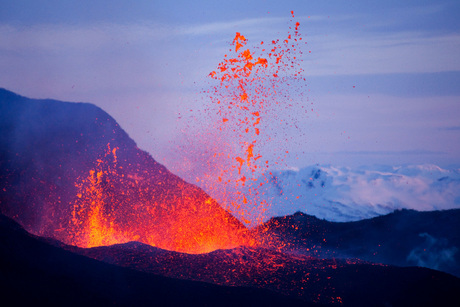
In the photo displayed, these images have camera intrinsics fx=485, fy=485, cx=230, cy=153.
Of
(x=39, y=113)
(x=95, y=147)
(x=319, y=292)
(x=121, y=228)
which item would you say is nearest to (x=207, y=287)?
(x=319, y=292)

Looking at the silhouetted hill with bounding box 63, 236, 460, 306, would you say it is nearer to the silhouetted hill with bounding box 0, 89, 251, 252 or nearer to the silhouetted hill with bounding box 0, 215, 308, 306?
the silhouetted hill with bounding box 0, 215, 308, 306

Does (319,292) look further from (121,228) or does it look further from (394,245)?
(394,245)

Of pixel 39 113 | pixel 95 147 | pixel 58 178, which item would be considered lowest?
pixel 58 178

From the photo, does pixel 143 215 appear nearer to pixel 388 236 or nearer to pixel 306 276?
pixel 306 276

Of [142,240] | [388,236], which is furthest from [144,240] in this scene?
[388,236]

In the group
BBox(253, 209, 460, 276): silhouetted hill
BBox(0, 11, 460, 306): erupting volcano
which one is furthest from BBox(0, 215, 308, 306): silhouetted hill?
BBox(253, 209, 460, 276): silhouetted hill

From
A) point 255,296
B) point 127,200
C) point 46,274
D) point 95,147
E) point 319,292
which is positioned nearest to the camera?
point 46,274

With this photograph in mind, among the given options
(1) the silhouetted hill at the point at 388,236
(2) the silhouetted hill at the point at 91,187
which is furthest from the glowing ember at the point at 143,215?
(1) the silhouetted hill at the point at 388,236
